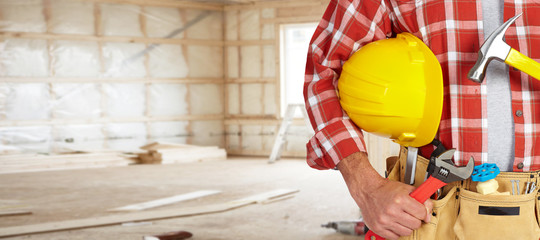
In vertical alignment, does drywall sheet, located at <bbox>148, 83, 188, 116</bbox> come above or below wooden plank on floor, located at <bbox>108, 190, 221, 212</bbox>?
above

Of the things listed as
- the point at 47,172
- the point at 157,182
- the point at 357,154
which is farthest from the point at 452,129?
the point at 47,172

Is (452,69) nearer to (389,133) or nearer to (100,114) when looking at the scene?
(389,133)

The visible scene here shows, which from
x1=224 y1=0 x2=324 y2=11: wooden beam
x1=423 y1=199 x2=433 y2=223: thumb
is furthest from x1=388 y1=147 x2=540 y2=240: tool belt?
x1=224 y1=0 x2=324 y2=11: wooden beam

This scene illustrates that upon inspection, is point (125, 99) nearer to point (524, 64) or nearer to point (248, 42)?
point (248, 42)

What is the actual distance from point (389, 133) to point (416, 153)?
71mm

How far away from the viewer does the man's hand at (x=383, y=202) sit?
1195 mm

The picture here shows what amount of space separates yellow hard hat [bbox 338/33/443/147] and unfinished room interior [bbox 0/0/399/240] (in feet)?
19.0

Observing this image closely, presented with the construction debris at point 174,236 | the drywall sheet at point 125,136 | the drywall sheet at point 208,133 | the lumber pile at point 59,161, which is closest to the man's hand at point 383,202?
the construction debris at point 174,236

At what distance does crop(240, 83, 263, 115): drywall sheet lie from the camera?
11879 millimetres

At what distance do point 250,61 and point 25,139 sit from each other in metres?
4.21

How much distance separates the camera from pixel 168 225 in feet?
17.7

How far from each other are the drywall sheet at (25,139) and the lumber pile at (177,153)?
5.25 ft

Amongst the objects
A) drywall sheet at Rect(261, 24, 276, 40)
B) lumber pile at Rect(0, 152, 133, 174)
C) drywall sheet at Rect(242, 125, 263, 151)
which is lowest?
lumber pile at Rect(0, 152, 133, 174)

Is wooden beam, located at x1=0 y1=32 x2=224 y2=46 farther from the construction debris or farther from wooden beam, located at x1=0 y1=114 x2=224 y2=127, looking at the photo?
the construction debris
